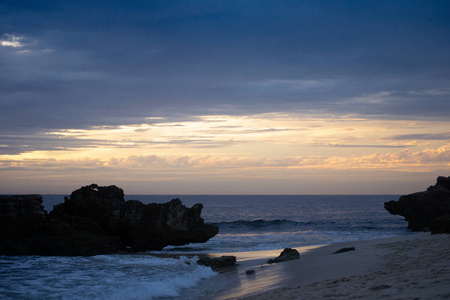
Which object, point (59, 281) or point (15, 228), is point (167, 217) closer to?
point (15, 228)

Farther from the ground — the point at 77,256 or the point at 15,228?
the point at 15,228

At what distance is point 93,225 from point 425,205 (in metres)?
31.4

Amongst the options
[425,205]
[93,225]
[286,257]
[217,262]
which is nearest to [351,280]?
[286,257]

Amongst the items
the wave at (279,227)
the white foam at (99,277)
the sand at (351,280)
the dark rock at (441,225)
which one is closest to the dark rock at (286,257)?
the sand at (351,280)

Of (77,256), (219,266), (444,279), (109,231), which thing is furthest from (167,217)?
(444,279)

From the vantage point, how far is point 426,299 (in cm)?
680

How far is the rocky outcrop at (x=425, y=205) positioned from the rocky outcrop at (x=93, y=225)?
72.4 feet

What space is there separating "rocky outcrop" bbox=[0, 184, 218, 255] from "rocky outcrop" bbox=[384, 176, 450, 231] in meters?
22.1

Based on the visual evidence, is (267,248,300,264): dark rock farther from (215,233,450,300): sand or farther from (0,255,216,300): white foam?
(0,255,216,300): white foam

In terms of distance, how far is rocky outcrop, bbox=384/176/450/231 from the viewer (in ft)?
124

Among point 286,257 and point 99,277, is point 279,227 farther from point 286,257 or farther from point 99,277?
point 99,277

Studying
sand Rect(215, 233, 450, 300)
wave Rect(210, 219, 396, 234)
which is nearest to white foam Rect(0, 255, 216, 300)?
sand Rect(215, 233, 450, 300)

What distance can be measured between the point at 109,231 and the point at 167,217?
4079 millimetres

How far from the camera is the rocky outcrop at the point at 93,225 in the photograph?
73.5 ft
